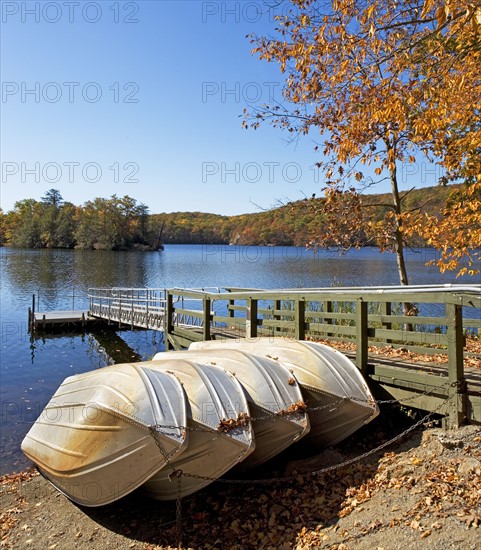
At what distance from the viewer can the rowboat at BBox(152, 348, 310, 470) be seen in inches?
210

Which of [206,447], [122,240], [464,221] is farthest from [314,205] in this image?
[122,240]

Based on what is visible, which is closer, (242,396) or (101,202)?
(242,396)

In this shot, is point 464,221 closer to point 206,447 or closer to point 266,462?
point 266,462

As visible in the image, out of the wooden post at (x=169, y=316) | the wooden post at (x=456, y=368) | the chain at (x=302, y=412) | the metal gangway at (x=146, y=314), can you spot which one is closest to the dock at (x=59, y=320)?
the metal gangway at (x=146, y=314)

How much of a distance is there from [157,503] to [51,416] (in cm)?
Answer: 177

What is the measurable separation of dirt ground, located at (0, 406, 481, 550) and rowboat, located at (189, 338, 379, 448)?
1.01 ft

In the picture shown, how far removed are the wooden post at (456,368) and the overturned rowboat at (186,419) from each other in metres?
0.94

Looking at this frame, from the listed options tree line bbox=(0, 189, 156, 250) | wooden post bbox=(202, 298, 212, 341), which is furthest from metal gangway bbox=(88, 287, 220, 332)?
tree line bbox=(0, 189, 156, 250)

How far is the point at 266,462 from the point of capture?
228 inches

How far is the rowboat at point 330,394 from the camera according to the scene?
5699 millimetres

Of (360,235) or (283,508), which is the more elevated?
(360,235)

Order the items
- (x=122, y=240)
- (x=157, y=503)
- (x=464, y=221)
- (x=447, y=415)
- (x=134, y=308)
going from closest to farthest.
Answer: (x=447, y=415)
(x=157, y=503)
(x=464, y=221)
(x=134, y=308)
(x=122, y=240)

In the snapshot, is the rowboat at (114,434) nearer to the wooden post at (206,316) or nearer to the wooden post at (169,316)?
the wooden post at (206,316)

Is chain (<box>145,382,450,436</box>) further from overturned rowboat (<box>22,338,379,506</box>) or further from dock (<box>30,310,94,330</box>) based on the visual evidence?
dock (<box>30,310,94,330</box>)
